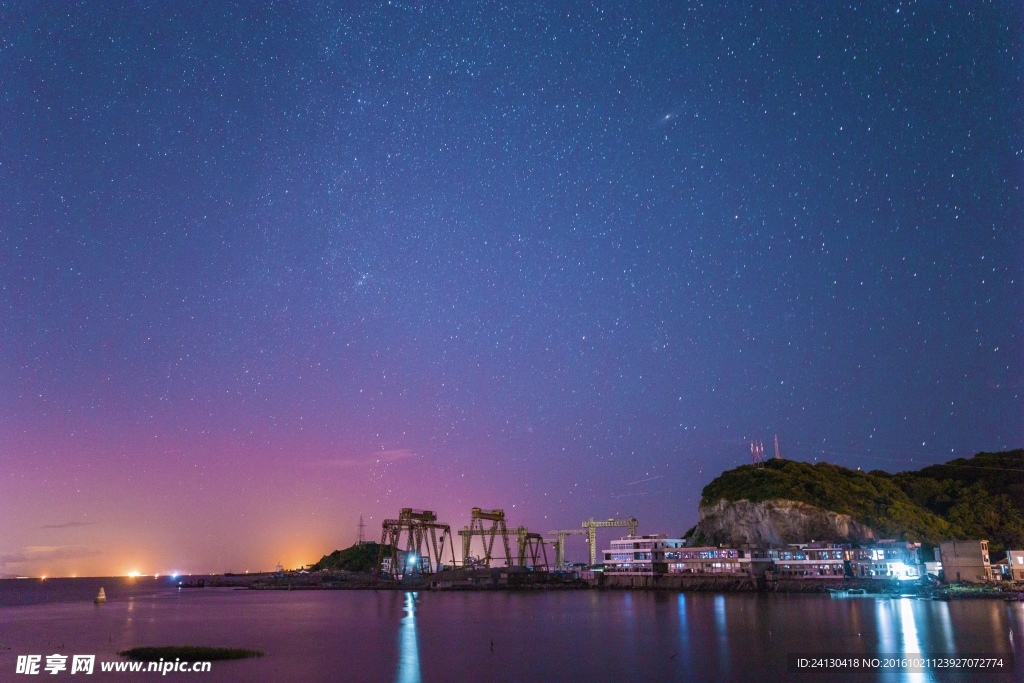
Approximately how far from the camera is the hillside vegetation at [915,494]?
115312mm

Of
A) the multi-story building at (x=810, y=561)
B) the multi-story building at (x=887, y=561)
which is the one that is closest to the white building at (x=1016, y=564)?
the multi-story building at (x=887, y=561)

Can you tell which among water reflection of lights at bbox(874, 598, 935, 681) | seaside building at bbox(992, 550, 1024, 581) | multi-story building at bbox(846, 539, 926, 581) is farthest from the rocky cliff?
water reflection of lights at bbox(874, 598, 935, 681)

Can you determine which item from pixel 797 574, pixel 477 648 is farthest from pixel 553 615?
pixel 797 574

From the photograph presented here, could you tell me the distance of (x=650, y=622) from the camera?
68.4 meters

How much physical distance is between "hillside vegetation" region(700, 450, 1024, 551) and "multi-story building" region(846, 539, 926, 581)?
19.4 ft

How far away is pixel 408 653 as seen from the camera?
50906 mm

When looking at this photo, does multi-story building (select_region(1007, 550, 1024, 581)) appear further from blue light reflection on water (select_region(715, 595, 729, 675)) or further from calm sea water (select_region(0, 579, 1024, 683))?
blue light reflection on water (select_region(715, 595, 729, 675))

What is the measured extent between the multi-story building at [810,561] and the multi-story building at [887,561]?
74.3 inches

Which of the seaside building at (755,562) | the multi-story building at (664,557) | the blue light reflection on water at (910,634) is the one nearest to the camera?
the blue light reflection on water at (910,634)

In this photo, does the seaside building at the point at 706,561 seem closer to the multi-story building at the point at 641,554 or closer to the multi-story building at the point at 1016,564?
the multi-story building at the point at 641,554

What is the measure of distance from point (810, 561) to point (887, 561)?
1152 cm

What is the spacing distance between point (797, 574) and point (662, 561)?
26.7 metres

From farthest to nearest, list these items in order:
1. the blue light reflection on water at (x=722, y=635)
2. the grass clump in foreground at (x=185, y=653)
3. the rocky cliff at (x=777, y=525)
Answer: the rocky cliff at (x=777, y=525) < the grass clump in foreground at (x=185, y=653) < the blue light reflection on water at (x=722, y=635)

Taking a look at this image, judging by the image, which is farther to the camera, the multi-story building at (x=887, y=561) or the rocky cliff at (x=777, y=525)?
the rocky cliff at (x=777, y=525)
